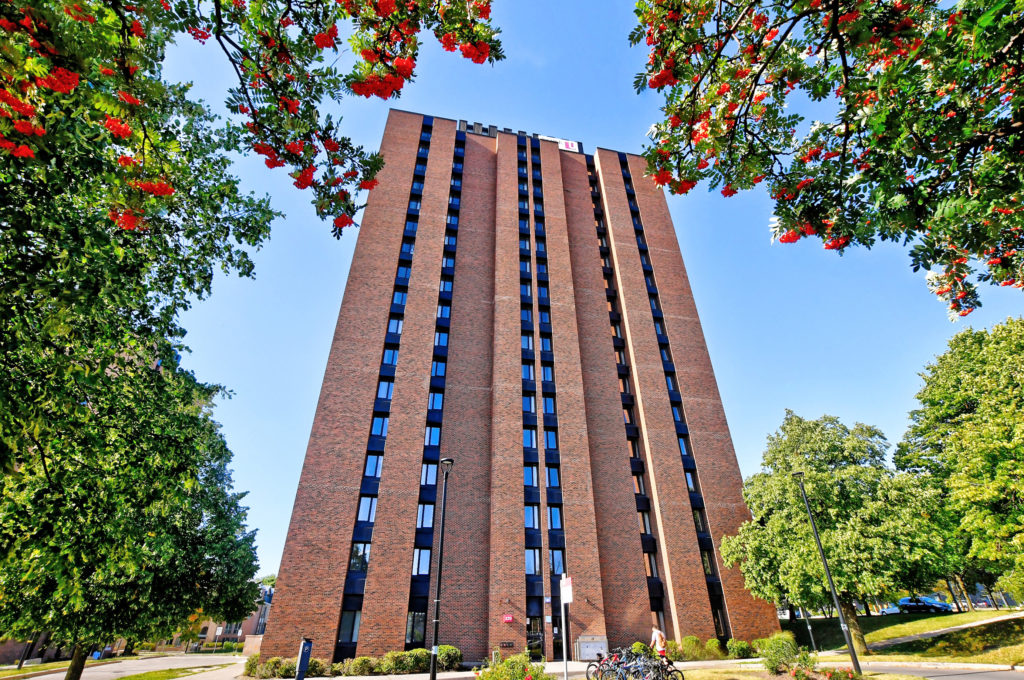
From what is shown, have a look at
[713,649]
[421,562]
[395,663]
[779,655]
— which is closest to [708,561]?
[713,649]

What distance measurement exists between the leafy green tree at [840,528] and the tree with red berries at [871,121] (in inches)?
Result: 819

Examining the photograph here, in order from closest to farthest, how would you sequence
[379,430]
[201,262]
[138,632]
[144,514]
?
[201,262] < [144,514] < [138,632] < [379,430]

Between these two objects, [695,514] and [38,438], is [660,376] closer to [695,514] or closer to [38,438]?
[695,514]

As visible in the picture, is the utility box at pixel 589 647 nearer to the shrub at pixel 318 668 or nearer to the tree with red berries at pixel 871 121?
the shrub at pixel 318 668

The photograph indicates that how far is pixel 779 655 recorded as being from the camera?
586 inches

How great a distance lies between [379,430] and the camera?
28078mm

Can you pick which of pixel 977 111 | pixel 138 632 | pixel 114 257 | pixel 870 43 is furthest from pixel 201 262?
pixel 138 632

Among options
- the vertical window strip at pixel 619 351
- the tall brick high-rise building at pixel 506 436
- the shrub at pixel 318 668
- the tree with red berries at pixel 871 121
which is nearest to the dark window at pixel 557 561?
the tall brick high-rise building at pixel 506 436

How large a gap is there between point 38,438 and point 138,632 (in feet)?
53.9

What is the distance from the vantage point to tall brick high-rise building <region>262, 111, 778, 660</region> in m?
24.1

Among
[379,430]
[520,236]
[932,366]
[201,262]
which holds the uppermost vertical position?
[520,236]

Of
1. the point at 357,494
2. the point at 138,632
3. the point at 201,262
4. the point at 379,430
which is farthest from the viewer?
the point at 379,430

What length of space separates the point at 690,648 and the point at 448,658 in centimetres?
1259

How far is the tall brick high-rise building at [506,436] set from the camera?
2414 cm
